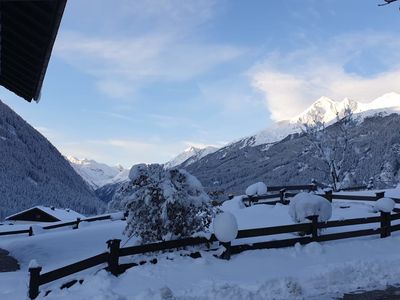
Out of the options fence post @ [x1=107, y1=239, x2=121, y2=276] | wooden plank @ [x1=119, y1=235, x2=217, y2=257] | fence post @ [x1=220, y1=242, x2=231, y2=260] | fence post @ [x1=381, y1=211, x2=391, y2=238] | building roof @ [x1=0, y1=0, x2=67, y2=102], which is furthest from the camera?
fence post @ [x1=381, y1=211, x2=391, y2=238]

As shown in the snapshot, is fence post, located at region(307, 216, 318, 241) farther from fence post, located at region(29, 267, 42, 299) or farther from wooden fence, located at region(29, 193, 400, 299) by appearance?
fence post, located at region(29, 267, 42, 299)

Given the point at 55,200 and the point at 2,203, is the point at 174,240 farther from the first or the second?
the point at 55,200

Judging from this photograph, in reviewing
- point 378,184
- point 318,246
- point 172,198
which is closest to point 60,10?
point 172,198

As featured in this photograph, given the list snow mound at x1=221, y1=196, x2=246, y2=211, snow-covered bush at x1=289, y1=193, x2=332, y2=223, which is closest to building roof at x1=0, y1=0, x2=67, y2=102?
snow-covered bush at x1=289, y1=193, x2=332, y2=223

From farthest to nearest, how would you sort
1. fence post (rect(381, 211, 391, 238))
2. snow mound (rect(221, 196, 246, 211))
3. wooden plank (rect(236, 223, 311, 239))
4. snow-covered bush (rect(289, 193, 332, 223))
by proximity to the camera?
snow mound (rect(221, 196, 246, 211)) < fence post (rect(381, 211, 391, 238)) < snow-covered bush (rect(289, 193, 332, 223)) < wooden plank (rect(236, 223, 311, 239))

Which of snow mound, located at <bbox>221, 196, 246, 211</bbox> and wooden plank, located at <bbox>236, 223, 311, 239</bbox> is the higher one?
snow mound, located at <bbox>221, 196, 246, 211</bbox>

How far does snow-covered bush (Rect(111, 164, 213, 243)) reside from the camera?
11.9m

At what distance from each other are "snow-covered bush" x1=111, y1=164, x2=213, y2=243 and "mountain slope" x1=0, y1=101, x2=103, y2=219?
3636 inches

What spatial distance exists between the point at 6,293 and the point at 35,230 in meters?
15.2

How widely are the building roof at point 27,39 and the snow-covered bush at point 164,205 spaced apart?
3.44 metres

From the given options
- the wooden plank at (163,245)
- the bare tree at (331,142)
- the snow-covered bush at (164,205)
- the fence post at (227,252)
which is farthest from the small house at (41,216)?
the fence post at (227,252)

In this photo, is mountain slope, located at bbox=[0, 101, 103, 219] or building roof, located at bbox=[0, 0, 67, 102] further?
mountain slope, located at bbox=[0, 101, 103, 219]

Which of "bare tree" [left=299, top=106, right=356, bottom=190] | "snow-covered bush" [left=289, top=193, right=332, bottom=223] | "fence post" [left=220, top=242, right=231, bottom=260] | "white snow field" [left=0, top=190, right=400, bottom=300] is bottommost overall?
"white snow field" [left=0, top=190, right=400, bottom=300]

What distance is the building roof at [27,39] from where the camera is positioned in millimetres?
7234
